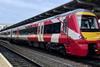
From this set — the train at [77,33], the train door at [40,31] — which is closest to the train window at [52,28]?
the train at [77,33]

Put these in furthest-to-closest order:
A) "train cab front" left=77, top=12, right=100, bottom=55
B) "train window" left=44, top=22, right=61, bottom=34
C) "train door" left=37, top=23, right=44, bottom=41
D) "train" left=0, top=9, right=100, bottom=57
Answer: "train door" left=37, top=23, right=44, bottom=41 → "train window" left=44, top=22, right=61, bottom=34 → "train cab front" left=77, top=12, right=100, bottom=55 → "train" left=0, top=9, right=100, bottom=57

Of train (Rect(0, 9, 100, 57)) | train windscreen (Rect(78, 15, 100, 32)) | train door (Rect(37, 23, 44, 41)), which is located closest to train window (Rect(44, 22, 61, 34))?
train (Rect(0, 9, 100, 57))

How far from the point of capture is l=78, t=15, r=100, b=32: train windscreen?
16309 millimetres

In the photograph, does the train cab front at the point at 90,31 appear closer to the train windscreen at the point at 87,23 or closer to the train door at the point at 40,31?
the train windscreen at the point at 87,23

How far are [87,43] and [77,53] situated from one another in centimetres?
78

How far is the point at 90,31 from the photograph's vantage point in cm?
1631

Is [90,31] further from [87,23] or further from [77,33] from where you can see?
[77,33]

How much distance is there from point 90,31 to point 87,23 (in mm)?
595

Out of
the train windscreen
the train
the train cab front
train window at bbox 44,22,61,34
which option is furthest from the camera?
train window at bbox 44,22,61,34

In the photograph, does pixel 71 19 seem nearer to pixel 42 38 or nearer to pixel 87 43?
pixel 87 43

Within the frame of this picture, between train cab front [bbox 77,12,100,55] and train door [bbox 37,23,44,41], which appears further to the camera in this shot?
train door [bbox 37,23,44,41]

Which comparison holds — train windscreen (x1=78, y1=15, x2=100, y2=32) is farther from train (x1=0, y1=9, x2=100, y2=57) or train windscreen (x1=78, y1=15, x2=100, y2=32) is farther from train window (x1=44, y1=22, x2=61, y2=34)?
train window (x1=44, y1=22, x2=61, y2=34)

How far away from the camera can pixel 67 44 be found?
1661 cm

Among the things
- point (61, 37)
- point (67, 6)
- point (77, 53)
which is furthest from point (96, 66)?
point (67, 6)
